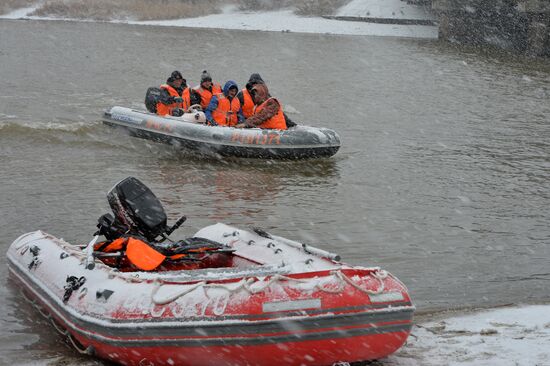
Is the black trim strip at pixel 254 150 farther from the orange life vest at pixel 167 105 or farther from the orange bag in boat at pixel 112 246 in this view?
the orange bag in boat at pixel 112 246

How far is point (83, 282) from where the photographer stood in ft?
20.0

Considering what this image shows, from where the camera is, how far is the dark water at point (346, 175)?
27.6ft

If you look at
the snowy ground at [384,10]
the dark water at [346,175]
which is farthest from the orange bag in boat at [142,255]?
the snowy ground at [384,10]

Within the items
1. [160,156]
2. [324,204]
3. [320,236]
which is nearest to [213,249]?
[320,236]

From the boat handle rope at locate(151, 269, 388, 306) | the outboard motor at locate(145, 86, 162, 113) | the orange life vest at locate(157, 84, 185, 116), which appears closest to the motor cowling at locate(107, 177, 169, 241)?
the boat handle rope at locate(151, 269, 388, 306)

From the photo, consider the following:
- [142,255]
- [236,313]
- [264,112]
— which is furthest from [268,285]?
[264,112]

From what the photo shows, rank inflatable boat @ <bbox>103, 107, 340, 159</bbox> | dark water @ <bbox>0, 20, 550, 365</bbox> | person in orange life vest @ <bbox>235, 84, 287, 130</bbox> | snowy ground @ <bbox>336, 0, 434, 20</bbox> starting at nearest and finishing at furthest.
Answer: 1. dark water @ <bbox>0, 20, 550, 365</bbox>
2. inflatable boat @ <bbox>103, 107, 340, 159</bbox>
3. person in orange life vest @ <bbox>235, 84, 287, 130</bbox>
4. snowy ground @ <bbox>336, 0, 434, 20</bbox>

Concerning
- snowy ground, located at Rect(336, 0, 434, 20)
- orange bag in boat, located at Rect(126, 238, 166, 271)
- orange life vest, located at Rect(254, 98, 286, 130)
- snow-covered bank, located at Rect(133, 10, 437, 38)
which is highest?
orange bag in boat, located at Rect(126, 238, 166, 271)

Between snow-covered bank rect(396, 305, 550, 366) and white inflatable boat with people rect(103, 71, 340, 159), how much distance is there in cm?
607

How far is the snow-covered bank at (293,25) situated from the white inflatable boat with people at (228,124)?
28.4 m

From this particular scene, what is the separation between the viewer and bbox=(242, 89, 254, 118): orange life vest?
13.1 meters

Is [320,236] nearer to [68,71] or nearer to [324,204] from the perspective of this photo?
[324,204]

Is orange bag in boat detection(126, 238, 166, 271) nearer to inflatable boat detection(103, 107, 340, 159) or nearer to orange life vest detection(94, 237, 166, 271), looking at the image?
orange life vest detection(94, 237, 166, 271)

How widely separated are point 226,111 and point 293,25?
104ft
